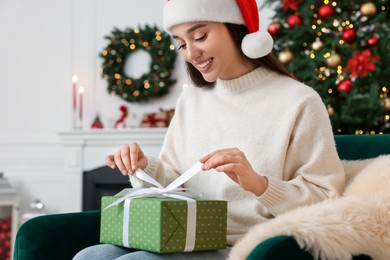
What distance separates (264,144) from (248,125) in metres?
0.08

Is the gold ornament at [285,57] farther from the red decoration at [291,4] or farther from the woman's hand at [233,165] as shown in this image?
the woman's hand at [233,165]

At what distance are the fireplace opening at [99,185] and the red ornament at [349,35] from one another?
1.66 m

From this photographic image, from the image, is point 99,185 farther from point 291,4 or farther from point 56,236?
point 56,236

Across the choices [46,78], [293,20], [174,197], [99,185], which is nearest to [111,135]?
[99,185]

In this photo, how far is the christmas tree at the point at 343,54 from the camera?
3.61m

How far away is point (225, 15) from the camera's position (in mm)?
2025

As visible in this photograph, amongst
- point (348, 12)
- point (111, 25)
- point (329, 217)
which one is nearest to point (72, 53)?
point (111, 25)

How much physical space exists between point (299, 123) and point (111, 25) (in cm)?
307

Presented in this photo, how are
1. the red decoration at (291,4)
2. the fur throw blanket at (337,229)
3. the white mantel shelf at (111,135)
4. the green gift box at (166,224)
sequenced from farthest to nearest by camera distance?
1. the white mantel shelf at (111,135)
2. the red decoration at (291,4)
3. the green gift box at (166,224)
4. the fur throw blanket at (337,229)

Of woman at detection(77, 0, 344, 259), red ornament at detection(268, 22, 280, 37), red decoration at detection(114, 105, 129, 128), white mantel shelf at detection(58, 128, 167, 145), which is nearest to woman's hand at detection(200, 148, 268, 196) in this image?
woman at detection(77, 0, 344, 259)

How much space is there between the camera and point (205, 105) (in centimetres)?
223

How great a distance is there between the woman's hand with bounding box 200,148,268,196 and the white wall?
122 inches

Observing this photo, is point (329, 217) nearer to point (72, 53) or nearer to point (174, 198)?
point (174, 198)

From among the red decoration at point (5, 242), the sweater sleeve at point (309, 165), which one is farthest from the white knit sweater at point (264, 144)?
the red decoration at point (5, 242)
